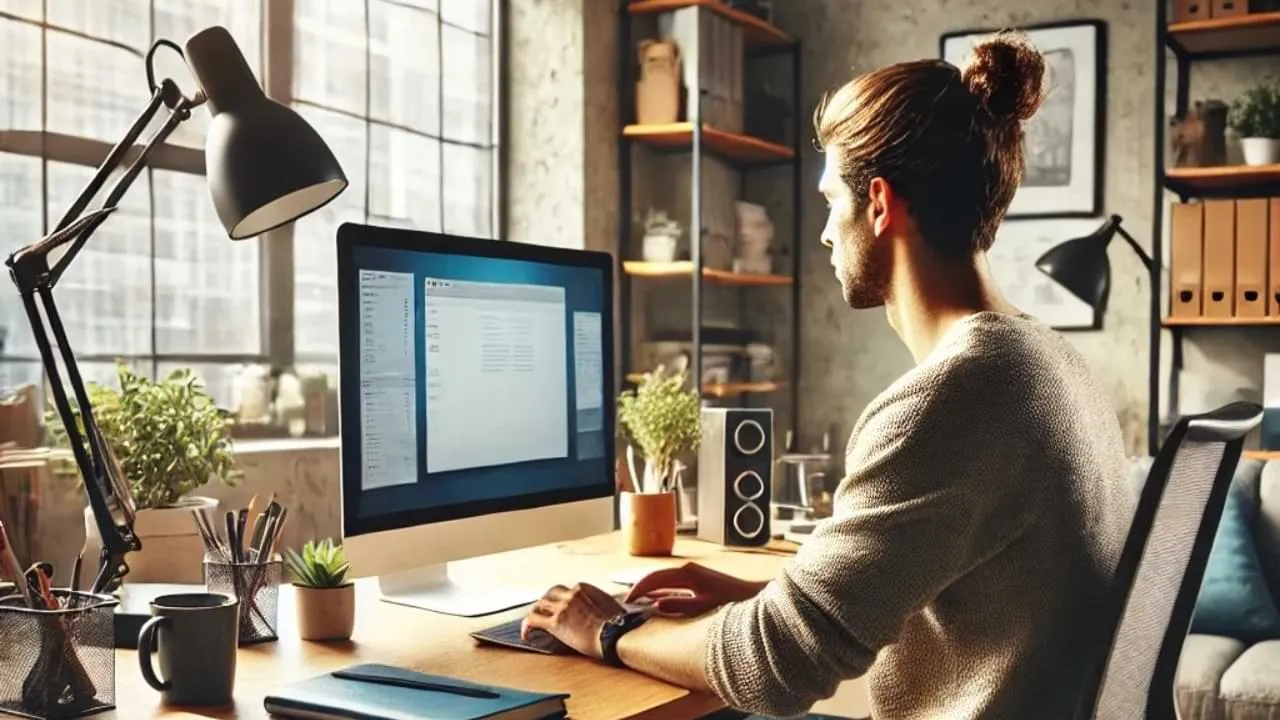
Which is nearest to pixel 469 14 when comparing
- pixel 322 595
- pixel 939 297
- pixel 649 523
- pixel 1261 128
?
pixel 649 523

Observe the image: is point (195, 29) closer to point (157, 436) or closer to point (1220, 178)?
point (157, 436)

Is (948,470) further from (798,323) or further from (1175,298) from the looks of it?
(798,323)

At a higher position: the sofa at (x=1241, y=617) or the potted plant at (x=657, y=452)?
the potted plant at (x=657, y=452)

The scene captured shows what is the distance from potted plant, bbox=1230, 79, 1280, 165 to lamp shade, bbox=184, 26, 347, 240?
114 inches

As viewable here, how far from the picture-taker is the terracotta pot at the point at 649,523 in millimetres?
2197

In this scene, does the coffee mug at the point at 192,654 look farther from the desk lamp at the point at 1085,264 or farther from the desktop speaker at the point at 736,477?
the desk lamp at the point at 1085,264

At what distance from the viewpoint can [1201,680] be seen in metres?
2.70

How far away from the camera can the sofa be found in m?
2.67

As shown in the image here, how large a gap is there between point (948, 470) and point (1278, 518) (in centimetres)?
215

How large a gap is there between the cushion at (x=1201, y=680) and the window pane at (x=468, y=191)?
203 cm

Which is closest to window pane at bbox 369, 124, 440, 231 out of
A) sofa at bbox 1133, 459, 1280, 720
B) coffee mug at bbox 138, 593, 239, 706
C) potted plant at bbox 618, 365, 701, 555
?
potted plant at bbox 618, 365, 701, 555

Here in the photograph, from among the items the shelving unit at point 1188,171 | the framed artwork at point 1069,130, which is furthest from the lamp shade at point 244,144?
the framed artwork at point 1069,130

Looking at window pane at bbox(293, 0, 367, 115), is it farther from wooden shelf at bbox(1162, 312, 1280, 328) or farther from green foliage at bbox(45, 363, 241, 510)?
wooden shelf at bbox(1162, 312, 1280, 328)

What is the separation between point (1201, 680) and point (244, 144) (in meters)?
2.14
